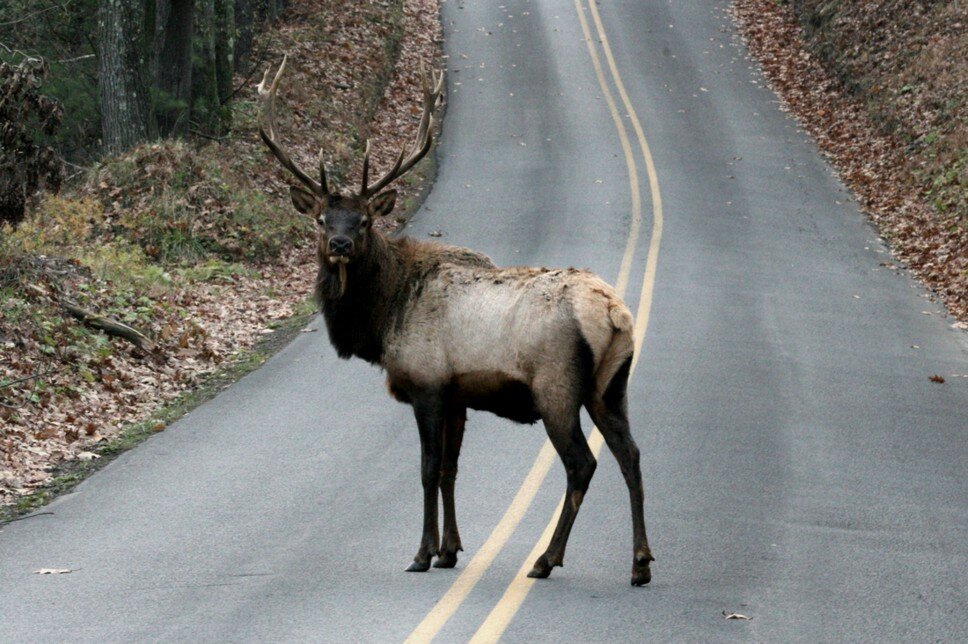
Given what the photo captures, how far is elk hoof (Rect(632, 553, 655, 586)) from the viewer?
789cm

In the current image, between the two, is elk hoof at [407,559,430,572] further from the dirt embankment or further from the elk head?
the dirt embankment

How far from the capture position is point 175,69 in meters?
21.7

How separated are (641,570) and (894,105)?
66.9 ft

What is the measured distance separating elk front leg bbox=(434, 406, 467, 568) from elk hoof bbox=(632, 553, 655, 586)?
3.85 ft

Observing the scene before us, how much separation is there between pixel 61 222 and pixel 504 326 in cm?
1126

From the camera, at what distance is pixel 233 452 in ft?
37.2

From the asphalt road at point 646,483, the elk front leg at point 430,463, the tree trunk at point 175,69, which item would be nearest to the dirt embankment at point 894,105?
the asphalt road at point 646,483

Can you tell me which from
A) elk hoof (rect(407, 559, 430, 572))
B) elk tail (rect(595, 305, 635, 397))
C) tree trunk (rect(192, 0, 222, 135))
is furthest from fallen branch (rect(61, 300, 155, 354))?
tree trunk (rect(192, 0, 222, 135))

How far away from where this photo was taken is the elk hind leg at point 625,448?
7.91 m

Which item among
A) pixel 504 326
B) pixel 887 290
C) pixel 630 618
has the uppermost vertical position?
pixel 504 326

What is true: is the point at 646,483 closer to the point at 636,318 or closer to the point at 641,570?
the point at 641,570

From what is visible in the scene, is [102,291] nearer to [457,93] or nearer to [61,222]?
[61,222]

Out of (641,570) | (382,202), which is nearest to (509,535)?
(641,570)

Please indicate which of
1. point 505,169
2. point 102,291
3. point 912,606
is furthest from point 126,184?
point 912,606
